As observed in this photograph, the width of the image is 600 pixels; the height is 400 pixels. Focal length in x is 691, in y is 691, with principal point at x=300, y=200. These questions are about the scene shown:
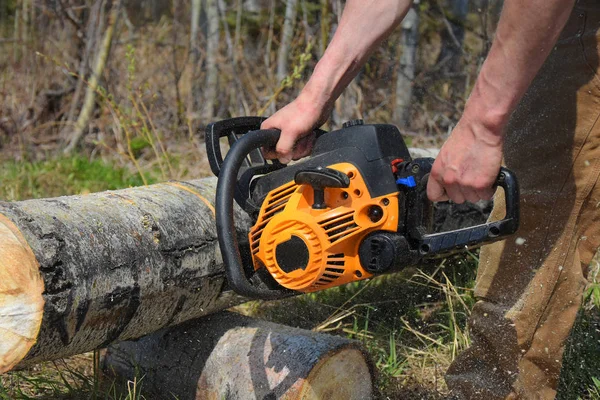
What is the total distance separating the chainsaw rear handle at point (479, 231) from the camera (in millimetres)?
1897

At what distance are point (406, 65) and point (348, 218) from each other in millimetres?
4708

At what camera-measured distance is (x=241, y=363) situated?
100.0 inches

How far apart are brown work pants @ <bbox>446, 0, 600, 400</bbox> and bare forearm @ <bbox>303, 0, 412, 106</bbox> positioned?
0.53m

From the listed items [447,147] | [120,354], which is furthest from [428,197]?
[120,354]

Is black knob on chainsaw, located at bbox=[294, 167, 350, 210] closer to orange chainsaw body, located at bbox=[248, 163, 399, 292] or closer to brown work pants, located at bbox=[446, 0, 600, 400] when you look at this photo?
orange chainsaw body, located at bbox=[248, 163, 399, 292]

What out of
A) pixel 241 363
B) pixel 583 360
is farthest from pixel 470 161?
pixel 583 360

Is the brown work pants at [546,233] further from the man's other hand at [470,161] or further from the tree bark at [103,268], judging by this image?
the tree bark at [103,268]

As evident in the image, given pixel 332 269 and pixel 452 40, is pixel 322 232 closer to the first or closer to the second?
pixel 332 269

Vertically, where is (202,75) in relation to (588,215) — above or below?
above

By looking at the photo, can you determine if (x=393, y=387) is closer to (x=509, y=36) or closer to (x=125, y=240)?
(x=125, y=240)

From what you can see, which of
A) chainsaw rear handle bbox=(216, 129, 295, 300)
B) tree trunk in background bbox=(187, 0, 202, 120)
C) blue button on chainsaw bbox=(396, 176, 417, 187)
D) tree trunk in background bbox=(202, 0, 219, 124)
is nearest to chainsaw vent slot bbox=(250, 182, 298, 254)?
chainsaw rear handle bbox=(216, 129, 295, 300)

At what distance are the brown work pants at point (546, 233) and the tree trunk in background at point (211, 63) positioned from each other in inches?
202

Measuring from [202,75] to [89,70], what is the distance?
1.33 meters

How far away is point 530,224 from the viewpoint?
229 cm
